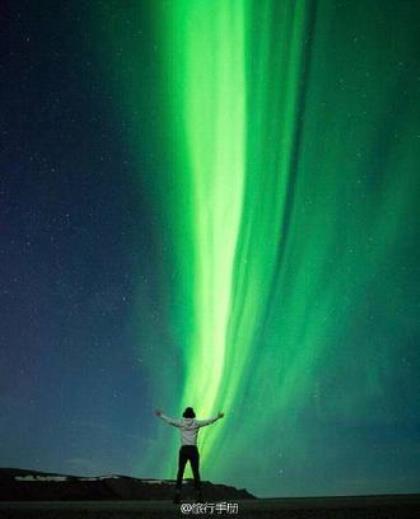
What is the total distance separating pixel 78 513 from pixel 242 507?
2.48m

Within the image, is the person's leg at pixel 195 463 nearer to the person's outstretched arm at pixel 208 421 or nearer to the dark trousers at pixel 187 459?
the dark trousers at pixel 187 459

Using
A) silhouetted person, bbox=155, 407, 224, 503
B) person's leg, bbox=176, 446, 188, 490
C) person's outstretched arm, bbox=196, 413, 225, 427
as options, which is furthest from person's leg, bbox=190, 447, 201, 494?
person's outstretched arm, bbox=196, 413, 225, 427

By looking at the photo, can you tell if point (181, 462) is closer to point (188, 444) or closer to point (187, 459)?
point (187, 459)

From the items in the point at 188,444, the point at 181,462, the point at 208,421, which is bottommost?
the point at 181,462

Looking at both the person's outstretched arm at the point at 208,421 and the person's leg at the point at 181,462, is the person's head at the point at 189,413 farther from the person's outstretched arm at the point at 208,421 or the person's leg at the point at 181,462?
the person's leg at the point at 181,462

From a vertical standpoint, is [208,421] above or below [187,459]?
above

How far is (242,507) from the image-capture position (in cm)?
845

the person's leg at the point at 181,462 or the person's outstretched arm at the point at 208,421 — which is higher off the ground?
the person's outstretched arm at the point at 208,421

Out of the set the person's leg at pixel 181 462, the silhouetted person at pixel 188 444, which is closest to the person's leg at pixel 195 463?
the silhouetted person at pixel 188 444

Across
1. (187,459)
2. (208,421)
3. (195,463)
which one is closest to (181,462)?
(187,459)

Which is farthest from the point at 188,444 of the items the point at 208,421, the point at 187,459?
the point at 208,421

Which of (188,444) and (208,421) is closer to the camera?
(188,444)

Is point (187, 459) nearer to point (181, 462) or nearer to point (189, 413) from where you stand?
point (181, 462)

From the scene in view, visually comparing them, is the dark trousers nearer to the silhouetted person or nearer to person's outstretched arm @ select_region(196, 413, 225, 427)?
the silhouetted person
